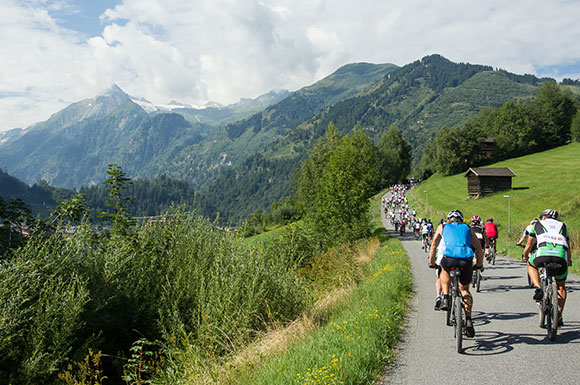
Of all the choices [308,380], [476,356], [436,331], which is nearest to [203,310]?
[308,380]

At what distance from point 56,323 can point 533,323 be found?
828 cm

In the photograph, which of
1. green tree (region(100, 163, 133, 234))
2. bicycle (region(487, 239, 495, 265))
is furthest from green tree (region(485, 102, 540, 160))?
green tree (region(100, 163, 133, 234))

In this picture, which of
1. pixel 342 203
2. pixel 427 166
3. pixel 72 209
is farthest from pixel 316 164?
pixel 427 166

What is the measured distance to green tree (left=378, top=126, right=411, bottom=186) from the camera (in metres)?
102

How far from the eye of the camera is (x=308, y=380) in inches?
187

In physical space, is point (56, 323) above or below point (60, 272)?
below

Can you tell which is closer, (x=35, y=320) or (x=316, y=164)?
(x=35, y=320)

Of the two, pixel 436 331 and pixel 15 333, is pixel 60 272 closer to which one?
pixel 15 333

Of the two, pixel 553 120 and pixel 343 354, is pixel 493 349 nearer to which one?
pixel 343 354

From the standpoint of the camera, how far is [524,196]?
53.2 m

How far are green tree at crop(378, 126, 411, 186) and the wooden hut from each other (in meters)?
36.7

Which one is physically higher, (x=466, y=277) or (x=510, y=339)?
(x=466, y=277)

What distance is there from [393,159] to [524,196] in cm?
5106

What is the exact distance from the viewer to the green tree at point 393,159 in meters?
102
